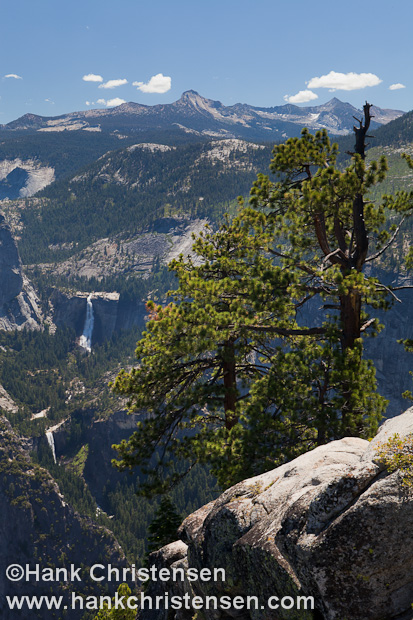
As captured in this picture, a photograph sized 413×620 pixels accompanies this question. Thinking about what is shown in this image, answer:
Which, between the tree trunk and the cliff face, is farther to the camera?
the cliff face

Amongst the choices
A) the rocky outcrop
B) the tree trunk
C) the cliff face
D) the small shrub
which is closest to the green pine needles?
the tree trunk

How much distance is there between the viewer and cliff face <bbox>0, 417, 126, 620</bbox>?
179 m

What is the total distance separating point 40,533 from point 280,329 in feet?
643

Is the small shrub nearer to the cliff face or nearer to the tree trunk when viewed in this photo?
the tree trunk

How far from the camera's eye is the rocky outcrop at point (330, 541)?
967 centimetres

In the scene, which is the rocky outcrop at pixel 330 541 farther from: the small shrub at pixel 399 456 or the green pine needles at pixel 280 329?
the green pine needles at pixel 280 329

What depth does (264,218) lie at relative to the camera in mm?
21875

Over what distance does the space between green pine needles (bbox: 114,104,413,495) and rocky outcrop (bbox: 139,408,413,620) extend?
19.6 ft

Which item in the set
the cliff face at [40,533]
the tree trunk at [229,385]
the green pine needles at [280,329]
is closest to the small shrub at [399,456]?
the green pine needles at [280,329]

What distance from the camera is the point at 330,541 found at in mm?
9953

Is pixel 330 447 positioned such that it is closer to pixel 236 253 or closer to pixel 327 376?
pixel 327 376

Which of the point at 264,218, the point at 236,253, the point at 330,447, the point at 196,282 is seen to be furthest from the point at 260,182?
the point at 330,447

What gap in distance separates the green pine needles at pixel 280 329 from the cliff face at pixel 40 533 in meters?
178

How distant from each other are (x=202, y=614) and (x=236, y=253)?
1536cm
